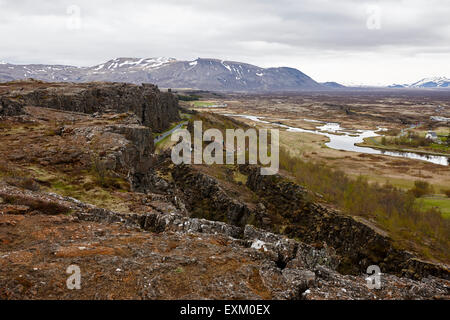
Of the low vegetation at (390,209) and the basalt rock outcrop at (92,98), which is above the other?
the basalt rock outcrop at (92,98)

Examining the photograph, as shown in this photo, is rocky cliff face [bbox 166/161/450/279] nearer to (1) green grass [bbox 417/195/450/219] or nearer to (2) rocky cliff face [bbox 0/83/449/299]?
(2) rocky cliff face [bbox 0/83/449/299]

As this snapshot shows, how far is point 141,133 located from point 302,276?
34.2 meters

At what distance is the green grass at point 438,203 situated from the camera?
2151 inches

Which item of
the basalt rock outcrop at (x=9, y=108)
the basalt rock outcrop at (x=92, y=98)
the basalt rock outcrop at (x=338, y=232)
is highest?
the basalt rock outcrop at (x=92, y=98)

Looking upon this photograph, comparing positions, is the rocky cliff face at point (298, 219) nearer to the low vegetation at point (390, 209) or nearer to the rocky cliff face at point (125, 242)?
the rocky cliff face at point (125, 242)

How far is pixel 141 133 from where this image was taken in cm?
4197

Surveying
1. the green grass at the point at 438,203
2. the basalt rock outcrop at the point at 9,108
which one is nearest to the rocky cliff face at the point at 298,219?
the green grass at the point at 438,203

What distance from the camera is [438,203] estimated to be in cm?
6062

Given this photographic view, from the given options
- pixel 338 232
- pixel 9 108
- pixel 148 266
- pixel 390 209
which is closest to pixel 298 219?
pixel 338 232

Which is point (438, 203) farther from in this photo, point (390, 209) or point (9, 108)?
point (9, 108)
